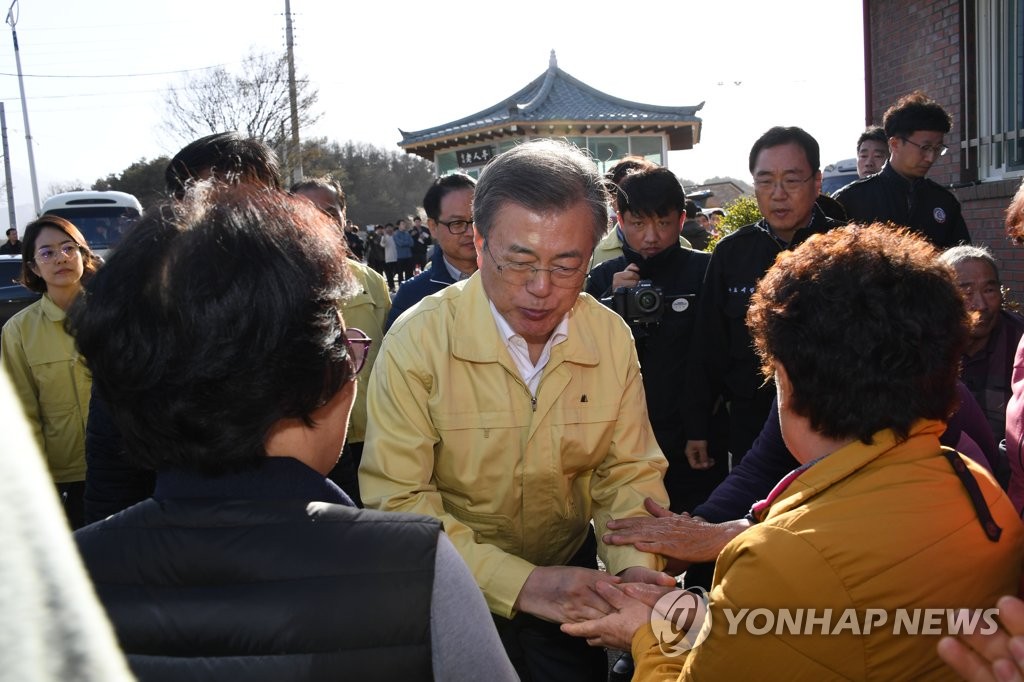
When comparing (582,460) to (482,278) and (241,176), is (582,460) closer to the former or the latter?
(482,278)

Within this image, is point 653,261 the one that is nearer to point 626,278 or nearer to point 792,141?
point 626,278

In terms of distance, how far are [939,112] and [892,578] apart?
14.4ft

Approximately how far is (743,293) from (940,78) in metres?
5.84

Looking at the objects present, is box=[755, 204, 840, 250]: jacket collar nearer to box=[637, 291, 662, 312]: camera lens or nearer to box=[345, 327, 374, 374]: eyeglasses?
box=[637, 291, 662, 312]: camera lens

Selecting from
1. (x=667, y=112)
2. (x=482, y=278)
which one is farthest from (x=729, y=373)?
(x=667, y=112)

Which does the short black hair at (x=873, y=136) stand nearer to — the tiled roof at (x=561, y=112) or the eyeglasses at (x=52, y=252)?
the eyeglasses at (x=52, y=252)

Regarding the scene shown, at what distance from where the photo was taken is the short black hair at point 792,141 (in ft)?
12.1

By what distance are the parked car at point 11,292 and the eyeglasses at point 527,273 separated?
8808 mm

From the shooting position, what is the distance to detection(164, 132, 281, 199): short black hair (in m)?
2.71

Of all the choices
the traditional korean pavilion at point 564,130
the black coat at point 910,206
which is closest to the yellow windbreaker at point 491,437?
→ the black coat at point 910,206

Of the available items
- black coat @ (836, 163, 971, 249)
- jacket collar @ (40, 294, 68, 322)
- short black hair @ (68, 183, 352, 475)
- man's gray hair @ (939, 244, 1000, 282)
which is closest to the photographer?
man's gray hair @ (939, 244, 1000, 282)

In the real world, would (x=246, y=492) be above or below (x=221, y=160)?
below

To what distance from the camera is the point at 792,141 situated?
3721 mm

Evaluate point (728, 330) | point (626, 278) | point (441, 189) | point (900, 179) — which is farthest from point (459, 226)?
point (900, 179)
